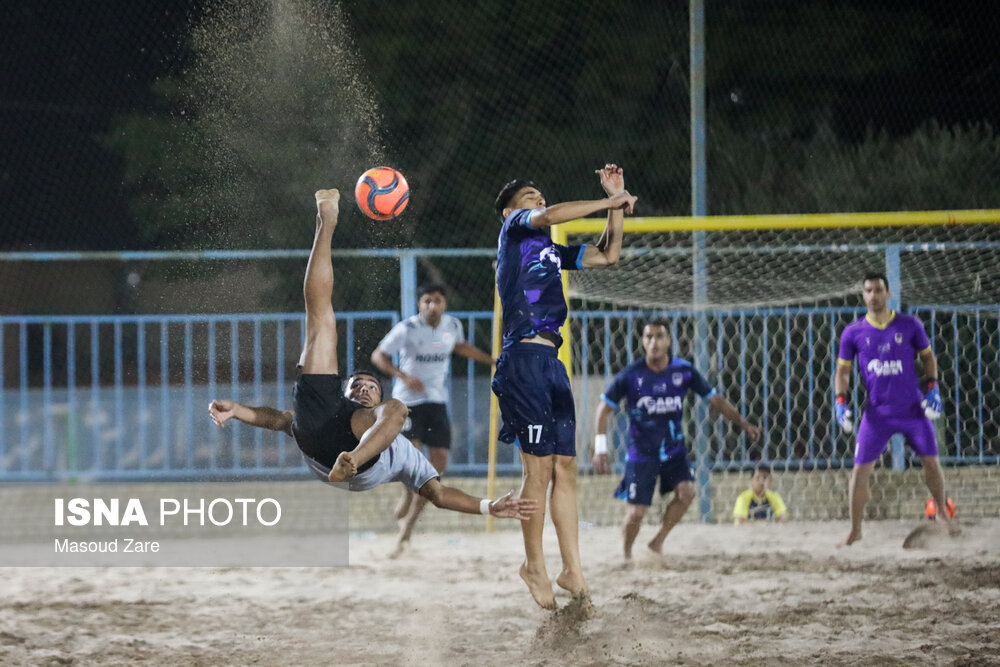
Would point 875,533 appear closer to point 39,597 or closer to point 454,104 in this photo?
point 39,597

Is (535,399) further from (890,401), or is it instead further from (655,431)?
(890,401)

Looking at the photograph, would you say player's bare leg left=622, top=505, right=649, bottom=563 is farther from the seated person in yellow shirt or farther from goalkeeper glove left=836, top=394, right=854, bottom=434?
the seated person in yellow shirt

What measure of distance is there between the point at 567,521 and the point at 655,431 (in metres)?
2.03

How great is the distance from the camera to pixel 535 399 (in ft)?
17.6

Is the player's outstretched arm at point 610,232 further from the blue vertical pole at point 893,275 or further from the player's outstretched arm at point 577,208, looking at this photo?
the blue vertical pole at point 893,275

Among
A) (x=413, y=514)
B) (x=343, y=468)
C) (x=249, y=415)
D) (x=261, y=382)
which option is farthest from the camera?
(x=261, y=382)

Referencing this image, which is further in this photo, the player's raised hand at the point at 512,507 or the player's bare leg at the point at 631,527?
the player's bare leg at the point at 631,527

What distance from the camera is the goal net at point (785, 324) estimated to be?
9.34 metres

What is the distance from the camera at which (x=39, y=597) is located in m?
6.47

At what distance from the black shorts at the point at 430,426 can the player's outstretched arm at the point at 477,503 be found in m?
2.65

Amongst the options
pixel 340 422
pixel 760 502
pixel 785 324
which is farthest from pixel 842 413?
pixel 340 422

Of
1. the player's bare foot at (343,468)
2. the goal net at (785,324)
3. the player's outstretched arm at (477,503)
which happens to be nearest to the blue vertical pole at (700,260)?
the goal net at (785,324)

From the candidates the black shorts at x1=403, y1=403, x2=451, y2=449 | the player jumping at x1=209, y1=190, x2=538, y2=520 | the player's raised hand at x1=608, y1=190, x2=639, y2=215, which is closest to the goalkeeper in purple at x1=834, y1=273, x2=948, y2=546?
the black shorts at x1=403, y1=403, x2=451, y2=449

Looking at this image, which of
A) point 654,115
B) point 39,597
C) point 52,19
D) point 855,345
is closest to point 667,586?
point 855,345
